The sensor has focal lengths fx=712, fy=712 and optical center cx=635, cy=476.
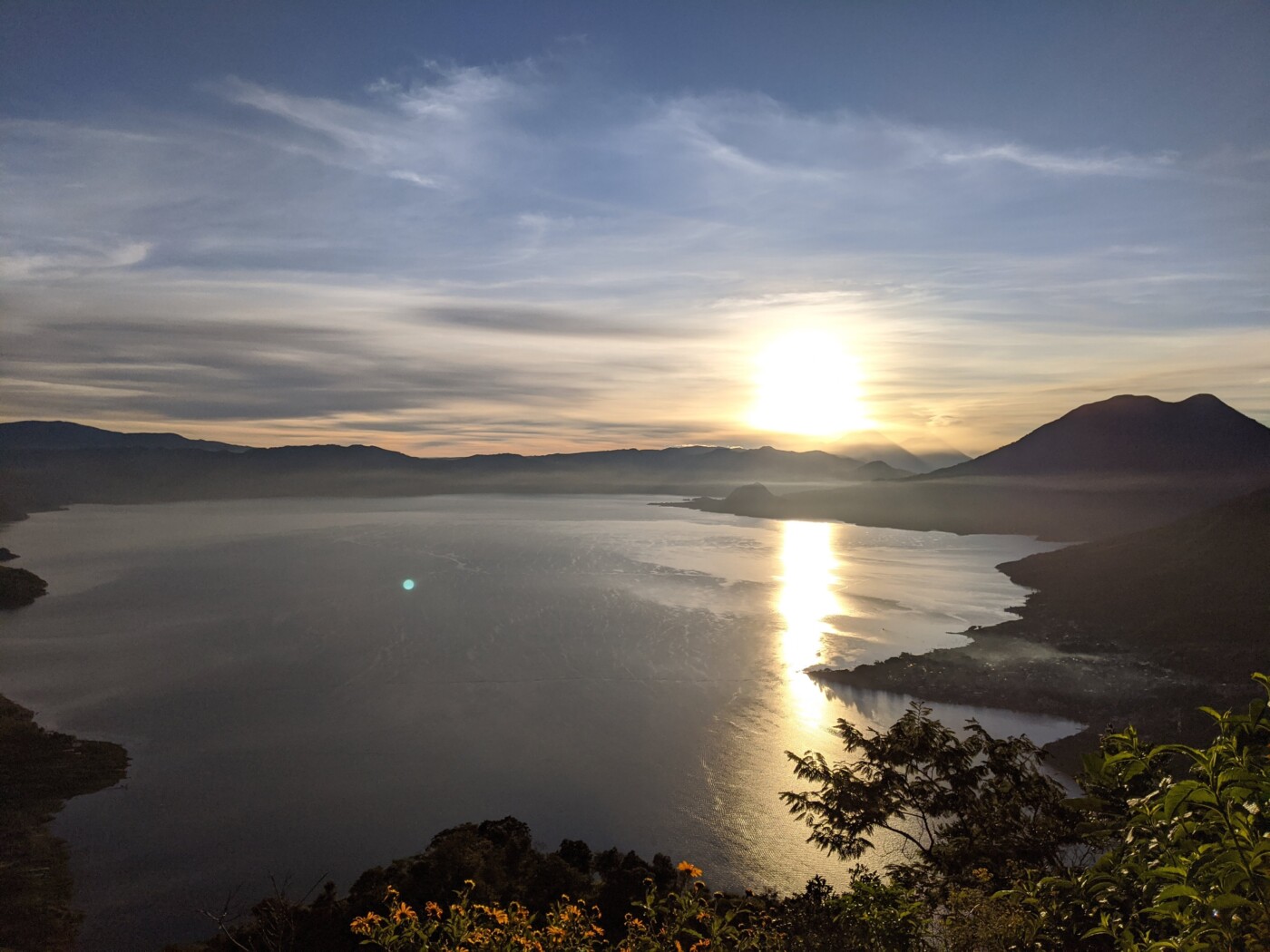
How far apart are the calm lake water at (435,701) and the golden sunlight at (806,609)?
0.96 feet

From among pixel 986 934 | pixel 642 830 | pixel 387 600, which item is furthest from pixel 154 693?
pixel 986 934

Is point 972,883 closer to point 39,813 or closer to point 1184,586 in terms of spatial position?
point 39,813

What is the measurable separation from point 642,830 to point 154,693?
26049mm

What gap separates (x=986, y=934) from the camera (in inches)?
164

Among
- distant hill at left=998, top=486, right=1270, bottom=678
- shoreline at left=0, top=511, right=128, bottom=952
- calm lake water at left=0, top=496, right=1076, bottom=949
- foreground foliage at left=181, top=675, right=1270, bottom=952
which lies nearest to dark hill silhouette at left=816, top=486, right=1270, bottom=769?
distant hill at left=998, top=486, right=1270, bottom=678

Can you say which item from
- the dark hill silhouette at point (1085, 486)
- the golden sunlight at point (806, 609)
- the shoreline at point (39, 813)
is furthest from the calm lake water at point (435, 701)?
the dark hill silhouette at point (1085, 486)

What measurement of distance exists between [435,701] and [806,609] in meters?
28.7

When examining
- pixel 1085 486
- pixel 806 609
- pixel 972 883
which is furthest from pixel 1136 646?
pixel 1085 486

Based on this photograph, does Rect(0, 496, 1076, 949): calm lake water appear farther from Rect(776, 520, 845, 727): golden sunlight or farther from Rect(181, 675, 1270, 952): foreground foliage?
Rect(181, 675, 1270, 952): foreground foliage

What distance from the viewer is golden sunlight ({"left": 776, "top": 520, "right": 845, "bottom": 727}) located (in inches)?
1268

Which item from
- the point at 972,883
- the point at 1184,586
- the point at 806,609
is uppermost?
the point at 972,883

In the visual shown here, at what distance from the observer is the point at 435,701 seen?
32969 millimetres

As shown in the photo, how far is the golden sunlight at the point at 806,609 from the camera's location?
106 feet

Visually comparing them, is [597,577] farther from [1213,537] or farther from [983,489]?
[983,489]
